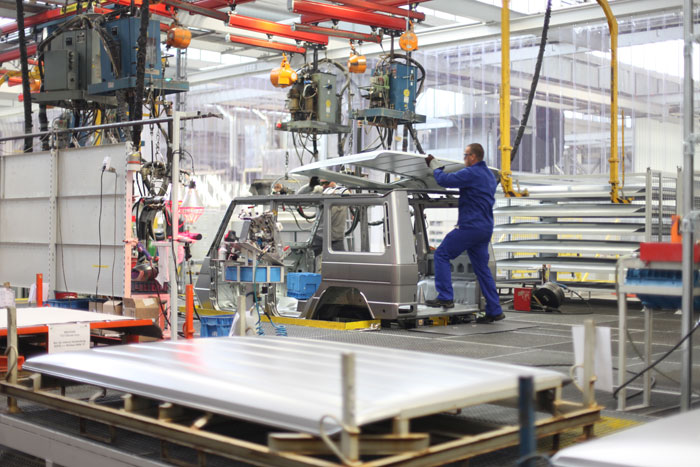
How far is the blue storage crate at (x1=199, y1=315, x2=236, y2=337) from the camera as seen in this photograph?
6977 millimetres

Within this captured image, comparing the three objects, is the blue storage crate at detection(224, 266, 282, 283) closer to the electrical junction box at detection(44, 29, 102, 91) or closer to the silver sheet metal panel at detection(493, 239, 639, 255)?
the electrical junction box at detection(44, 29, 102, 91)

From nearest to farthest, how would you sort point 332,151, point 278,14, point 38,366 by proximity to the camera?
point 38,366
point 278,14
point 332,151

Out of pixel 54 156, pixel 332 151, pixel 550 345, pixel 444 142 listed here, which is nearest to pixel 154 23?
pixel 54 156

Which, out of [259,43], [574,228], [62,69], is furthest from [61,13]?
[574,228]

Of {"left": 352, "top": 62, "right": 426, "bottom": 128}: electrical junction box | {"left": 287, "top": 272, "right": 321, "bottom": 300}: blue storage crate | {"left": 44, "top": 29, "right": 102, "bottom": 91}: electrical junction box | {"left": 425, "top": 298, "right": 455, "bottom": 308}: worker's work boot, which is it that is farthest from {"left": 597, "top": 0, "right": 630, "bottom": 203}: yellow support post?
{"left": 44, "top": 29, "right": 102, "bottom": 91}: electrical junction box

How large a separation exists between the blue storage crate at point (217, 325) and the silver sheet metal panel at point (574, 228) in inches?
258

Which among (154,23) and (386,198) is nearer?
(386,198)

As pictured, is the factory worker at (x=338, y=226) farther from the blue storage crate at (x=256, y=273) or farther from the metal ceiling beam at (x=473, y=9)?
the metal ceiling beam at (x=473, y=9)

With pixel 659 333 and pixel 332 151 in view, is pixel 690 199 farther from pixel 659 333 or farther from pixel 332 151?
pixel 332 151

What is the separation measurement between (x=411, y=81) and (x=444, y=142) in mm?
3503

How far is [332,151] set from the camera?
58.5ft

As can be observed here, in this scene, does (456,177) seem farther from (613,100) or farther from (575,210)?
(575,210)

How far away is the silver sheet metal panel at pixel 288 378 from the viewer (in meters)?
2.95

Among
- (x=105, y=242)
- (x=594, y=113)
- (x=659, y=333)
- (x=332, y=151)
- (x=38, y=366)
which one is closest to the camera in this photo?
(x=38, y=366)
